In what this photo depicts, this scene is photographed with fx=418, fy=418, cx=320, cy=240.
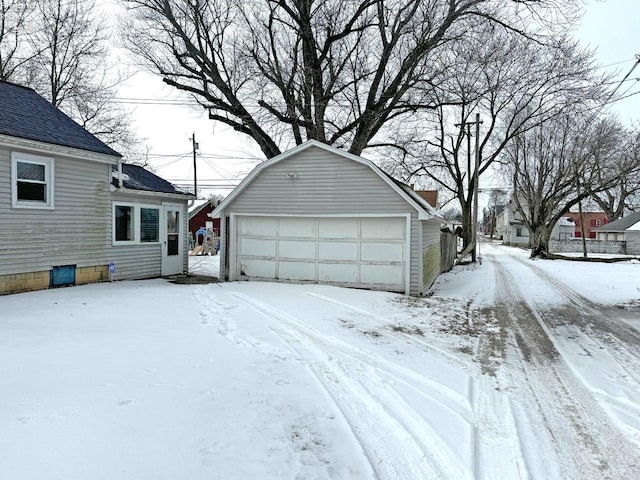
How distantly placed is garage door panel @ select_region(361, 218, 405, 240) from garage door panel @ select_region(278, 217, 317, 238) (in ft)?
4.74

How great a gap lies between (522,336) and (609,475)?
434 centimetres

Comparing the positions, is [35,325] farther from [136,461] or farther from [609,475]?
[609,475]

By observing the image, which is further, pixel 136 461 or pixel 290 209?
pixel 290 209

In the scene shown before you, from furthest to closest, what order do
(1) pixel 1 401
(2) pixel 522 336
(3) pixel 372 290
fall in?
(3) pixel 372 290, (2) pixel 522 336, (1) pixel 1 401

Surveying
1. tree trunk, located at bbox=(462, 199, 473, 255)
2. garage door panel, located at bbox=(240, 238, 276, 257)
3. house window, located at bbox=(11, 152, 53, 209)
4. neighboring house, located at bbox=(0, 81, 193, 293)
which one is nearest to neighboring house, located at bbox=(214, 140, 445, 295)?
garage door panel, located at bbox=(240, 238, 276, 257)

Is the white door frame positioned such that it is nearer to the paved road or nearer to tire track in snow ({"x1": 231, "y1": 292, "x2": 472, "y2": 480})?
tire track in snow ({"x1": 231, "y1": 292, "x2": 472, "y2": 480})

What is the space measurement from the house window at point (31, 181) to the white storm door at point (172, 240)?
3640 millimetres

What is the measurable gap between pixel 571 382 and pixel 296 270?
306 inches

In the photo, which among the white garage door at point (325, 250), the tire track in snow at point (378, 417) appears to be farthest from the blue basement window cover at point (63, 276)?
the tire track in snow at point (378, 417)

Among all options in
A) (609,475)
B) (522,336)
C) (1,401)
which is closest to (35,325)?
(1,401)

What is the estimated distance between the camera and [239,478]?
2531 mm

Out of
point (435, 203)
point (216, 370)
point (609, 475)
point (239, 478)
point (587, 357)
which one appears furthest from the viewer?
point (435, 203)

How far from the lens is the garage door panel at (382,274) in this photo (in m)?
10.8

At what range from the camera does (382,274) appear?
1090cm
